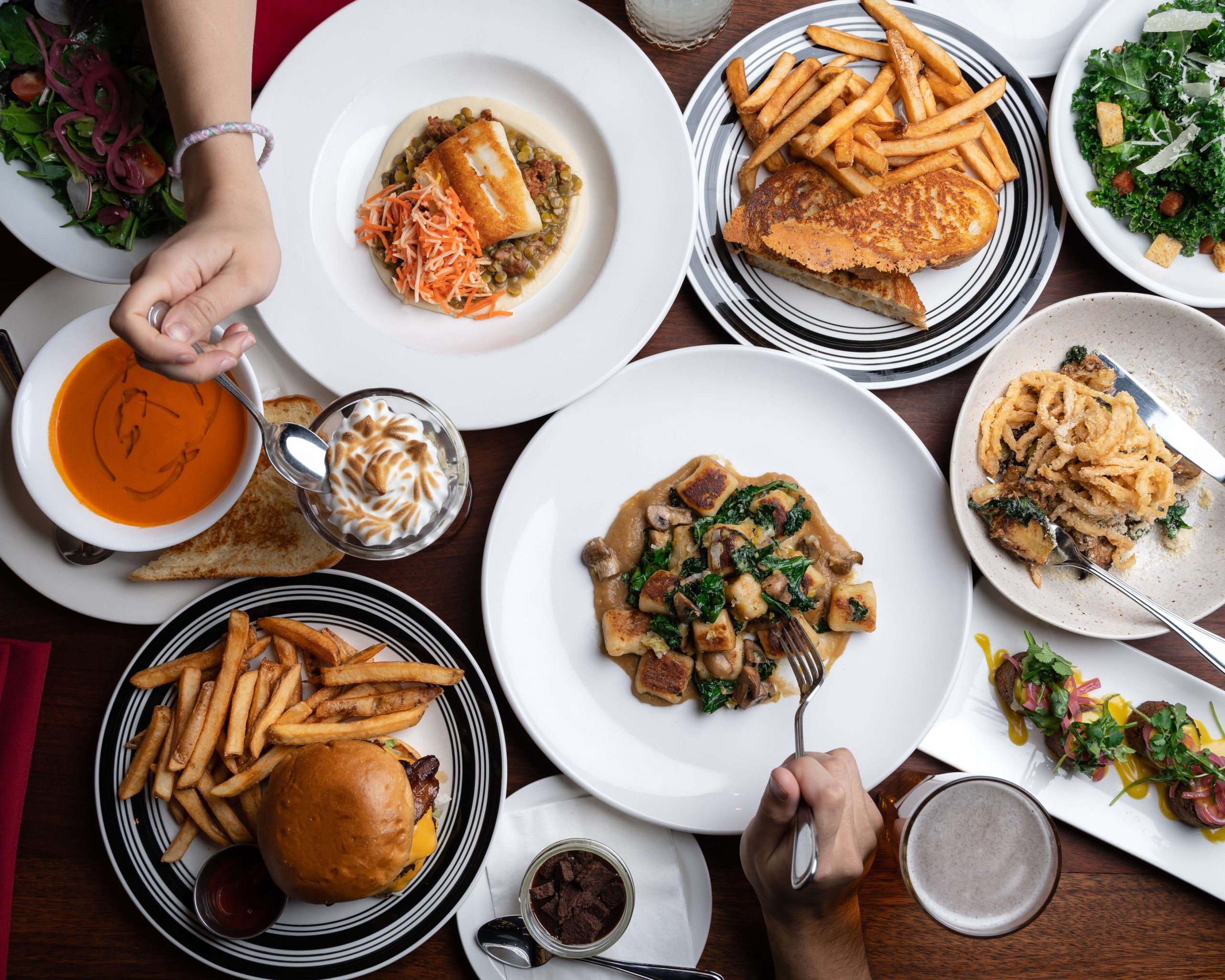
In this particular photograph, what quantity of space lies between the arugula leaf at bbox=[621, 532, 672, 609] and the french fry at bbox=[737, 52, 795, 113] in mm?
1555

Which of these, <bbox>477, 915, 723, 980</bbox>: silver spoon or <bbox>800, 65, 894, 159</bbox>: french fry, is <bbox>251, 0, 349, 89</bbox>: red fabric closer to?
<bbox>800, 65, 894, 159</bbox>: french fry

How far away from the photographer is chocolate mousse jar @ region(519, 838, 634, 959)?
260 centimetres

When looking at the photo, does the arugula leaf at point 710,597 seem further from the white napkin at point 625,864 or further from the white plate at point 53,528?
the white plate at point 53,528

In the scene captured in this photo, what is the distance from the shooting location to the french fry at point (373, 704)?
2625 mm

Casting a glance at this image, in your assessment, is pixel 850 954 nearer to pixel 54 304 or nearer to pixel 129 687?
pixel 129 687

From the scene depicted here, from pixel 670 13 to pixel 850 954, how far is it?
323 cm

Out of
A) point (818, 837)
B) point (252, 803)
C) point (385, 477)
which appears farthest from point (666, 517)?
point (252, 803)

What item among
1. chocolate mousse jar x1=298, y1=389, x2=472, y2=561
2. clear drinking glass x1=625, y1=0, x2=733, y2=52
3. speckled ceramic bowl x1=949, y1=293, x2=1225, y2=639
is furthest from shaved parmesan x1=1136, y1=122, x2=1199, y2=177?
chocolate mousse jar x1=298, y1=389, x2=472, y2=561

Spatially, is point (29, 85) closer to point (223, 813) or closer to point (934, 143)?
point (223, 813)

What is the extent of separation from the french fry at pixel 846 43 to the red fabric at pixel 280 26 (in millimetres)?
1652

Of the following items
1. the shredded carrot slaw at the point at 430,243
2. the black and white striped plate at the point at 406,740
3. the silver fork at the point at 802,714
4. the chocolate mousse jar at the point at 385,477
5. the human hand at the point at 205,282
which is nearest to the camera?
the human hand at the point at 205,282

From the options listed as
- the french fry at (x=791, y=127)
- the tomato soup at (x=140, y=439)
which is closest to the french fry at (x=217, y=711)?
the tomato soup at (x=140, y=439)

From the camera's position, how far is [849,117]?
2.71 meters

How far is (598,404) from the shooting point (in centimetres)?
275
